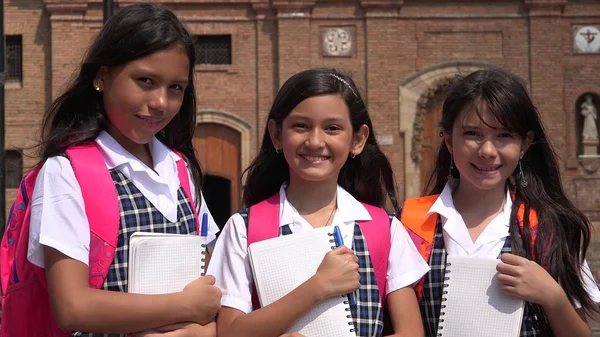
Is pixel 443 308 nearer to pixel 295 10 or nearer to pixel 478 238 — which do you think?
pixel 478 238

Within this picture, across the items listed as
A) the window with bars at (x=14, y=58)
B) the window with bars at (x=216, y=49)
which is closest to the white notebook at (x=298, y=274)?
the window with bars at (x=216, y=49)

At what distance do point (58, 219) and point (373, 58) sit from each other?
657 inches

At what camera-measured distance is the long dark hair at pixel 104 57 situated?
2.79 meters

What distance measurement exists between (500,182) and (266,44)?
16092 mm

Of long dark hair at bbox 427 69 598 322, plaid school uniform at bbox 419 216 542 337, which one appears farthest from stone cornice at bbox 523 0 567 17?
plaid school uniform at bbox 419 216 542 337

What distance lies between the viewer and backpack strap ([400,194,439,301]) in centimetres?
311

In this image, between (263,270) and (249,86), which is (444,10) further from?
(263,270)

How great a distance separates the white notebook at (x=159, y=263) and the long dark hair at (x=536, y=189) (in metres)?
1.24

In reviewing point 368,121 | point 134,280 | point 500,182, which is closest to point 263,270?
point 134,280

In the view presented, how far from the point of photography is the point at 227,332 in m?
2.70

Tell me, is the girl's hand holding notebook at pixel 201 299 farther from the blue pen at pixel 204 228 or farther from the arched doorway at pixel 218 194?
the arched doorway at pixel 218 194

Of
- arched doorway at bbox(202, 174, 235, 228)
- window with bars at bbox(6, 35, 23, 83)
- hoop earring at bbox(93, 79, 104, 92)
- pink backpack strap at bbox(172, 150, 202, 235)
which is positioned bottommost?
arched doorway at bbox(202, 174, 235, 228)

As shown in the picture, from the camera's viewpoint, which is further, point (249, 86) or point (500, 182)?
point (249, 86)

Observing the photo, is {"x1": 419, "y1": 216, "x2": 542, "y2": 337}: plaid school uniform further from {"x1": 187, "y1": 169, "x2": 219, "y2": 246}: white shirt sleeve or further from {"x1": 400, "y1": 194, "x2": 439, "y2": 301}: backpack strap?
{"x1": 187, "y1": 169, "x2": 219, "y2": 246}: white shirt sleeve
